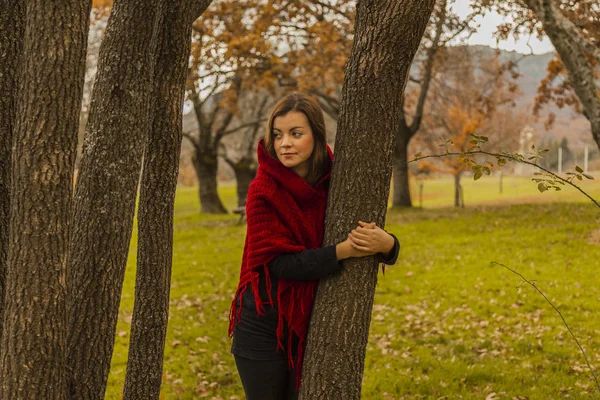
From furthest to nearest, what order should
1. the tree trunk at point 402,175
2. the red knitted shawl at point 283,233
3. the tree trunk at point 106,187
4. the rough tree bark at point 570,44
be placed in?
the tree trunk at point 402,175
the rough tree bark at point 570,44
the tree trunk at point 106,187
the red knitted shawl at point 283,233

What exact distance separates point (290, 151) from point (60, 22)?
3.69ft

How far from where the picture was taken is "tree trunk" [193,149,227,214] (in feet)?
80.7

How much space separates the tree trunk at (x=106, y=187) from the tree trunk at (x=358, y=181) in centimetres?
110

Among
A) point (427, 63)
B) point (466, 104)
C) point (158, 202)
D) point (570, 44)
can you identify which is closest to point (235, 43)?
point (427, 63)

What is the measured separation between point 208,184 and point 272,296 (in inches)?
877

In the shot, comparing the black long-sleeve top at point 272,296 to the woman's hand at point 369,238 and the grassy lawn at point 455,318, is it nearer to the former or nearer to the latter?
the woman's hand at point 369,238

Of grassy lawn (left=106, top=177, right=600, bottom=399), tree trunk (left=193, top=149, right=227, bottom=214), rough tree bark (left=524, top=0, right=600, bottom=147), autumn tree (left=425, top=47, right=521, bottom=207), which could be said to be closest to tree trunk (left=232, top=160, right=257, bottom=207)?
tree trunk (left=193, top=149, right=227, bottom=214)

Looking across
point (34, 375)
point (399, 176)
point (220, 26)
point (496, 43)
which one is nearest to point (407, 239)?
point (496, 43)

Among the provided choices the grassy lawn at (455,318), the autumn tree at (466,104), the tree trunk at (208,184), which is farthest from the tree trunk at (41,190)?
the tree trunk at (208,184)

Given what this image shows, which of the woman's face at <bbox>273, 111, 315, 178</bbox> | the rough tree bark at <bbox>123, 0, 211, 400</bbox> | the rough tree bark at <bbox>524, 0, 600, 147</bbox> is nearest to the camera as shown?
the woman's face at <bbox>273, 111, 315, 178</bbox>

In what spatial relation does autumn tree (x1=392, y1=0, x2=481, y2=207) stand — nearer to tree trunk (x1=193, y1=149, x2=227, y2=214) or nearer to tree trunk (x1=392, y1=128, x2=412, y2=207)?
tree trunk (x1=392, y1=128, x2=412, y2=207)

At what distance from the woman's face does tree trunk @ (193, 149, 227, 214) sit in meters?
21.9

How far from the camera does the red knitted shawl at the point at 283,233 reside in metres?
2.73

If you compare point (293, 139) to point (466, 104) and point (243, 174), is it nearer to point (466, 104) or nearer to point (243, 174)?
point (243, 174)
